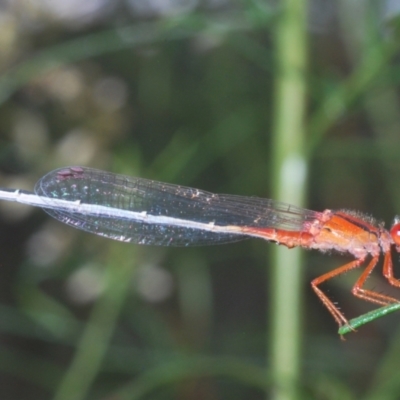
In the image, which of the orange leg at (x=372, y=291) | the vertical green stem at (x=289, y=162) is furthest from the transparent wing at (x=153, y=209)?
the orange leg at (x=372, y=291)

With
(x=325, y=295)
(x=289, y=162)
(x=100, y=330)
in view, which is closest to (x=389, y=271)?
(x=325, y=295)

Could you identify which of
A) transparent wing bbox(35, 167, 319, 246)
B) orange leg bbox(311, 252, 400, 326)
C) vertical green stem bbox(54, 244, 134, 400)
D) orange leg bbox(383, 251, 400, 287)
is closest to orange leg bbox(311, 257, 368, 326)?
orange leg bbox(311, 252, 400, 326)

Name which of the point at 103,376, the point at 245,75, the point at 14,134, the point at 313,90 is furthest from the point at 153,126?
the point at 313,90

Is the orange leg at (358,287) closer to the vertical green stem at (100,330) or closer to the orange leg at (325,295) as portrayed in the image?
the orange leg at (325,295)

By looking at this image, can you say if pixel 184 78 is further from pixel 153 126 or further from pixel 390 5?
pixel 390 5

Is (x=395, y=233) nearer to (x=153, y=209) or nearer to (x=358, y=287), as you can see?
(x=358, y=287)

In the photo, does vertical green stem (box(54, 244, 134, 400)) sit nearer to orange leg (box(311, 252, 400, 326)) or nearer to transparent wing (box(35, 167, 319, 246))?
transparent wing (box(35, 167, 319, 246))
